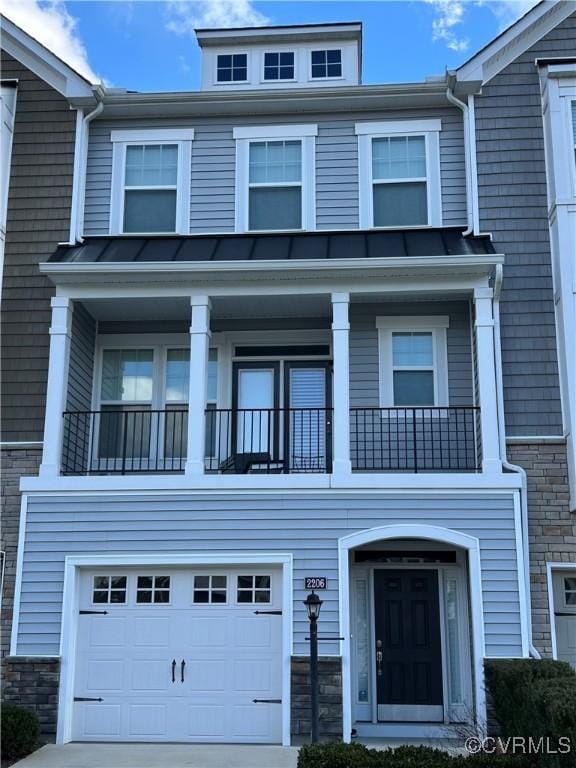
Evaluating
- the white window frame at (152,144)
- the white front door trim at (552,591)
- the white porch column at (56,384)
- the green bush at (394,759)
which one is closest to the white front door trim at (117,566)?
the white porch column at (56,384)

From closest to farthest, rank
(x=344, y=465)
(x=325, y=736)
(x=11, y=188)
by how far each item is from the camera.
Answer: (x=325, y=736) → (x=344, y=465) → (x=11, y=188)

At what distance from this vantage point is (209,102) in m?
12.6

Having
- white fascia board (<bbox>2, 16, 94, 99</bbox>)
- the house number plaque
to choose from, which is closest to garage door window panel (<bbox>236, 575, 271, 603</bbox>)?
the house number plaque

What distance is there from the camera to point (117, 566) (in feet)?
34.2

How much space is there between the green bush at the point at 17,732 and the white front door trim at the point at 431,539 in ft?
11.1

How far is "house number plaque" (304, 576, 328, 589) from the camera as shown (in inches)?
394

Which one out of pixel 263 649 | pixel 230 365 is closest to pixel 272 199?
pixel 230 365

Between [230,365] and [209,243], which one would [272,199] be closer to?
[209,243]

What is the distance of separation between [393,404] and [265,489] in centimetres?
244

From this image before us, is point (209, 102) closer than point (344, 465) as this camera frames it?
No

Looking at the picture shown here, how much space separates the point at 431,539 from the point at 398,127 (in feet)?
19.7

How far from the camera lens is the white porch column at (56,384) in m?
10.7

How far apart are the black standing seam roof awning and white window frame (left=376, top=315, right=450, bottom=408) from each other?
1072 millimetres

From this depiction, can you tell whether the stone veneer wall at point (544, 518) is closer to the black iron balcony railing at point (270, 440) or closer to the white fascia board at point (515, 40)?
the black iron balcony railing at point (270, 440)
